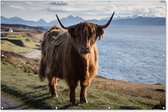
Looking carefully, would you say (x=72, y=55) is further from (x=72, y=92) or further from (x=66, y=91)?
(x=66, y=91)

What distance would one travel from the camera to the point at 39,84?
5824mm

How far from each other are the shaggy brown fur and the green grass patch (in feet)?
0.39

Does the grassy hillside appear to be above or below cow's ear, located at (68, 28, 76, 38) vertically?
below

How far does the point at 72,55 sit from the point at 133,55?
2.91ft

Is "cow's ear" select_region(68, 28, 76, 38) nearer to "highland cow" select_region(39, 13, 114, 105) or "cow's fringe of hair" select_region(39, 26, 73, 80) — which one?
"highland cow" select_region(39, 13, 114, 105)

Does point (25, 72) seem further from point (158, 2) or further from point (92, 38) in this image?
point (158, 2)

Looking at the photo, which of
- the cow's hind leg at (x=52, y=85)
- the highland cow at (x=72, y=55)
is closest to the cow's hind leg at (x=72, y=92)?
the highland cow at (x=72, y=55)

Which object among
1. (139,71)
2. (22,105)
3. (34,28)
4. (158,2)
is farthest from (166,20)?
(22,105)

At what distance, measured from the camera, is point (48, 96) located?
18.3 ft

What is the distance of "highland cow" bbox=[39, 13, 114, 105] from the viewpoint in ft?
16.3

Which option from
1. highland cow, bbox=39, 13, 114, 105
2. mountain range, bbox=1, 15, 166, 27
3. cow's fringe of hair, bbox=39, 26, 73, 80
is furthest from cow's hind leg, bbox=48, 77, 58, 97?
Result: mountain range, bbox=1, 15, 166, 27

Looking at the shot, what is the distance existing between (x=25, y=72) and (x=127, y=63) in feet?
4.14

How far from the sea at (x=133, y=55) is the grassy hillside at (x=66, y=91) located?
0.31 feet

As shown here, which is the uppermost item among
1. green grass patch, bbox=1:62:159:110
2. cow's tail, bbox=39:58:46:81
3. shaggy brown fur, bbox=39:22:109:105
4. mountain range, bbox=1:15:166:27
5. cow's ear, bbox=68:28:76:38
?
mountain range, bbox=1:15:166:27
